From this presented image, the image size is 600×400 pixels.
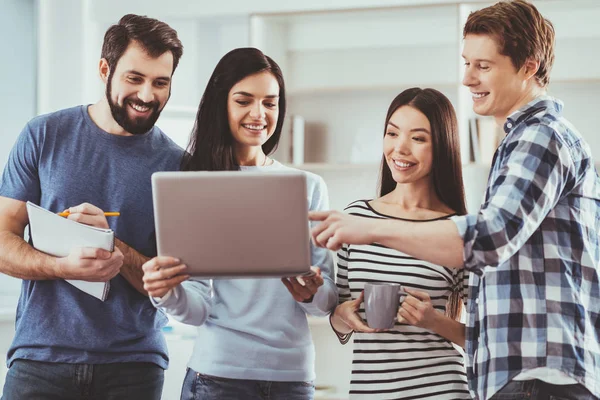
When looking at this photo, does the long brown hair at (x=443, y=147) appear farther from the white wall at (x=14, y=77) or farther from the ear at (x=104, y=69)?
the white wall at (x=14, y=77)

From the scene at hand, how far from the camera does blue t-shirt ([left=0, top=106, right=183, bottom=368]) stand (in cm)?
186

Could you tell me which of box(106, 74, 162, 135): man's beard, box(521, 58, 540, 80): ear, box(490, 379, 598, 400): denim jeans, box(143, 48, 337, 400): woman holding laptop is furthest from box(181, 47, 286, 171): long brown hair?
box(490, 379, 598, 400): denim jeans

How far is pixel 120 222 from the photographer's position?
1.92 metres

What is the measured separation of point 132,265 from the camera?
1846 millimetres

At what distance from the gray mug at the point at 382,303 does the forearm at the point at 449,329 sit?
10 centimetres

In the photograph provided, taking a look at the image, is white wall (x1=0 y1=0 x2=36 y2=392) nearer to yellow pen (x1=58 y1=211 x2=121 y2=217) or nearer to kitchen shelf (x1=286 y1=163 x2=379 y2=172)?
kitchen shelf (x1=286 y1=163 x2=379 y2=172)

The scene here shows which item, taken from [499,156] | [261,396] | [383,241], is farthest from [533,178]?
[261,396]

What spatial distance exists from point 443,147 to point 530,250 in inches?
19.2

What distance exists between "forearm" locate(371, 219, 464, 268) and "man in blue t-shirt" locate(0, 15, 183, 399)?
2.28ft

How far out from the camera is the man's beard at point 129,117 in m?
1.96

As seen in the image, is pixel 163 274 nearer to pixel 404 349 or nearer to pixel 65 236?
pixel 65 236

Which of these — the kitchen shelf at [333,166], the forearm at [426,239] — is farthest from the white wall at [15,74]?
the forearm at [426,239]

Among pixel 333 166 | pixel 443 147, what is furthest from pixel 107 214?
pixel 333 166

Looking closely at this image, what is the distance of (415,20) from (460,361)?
2.75m
